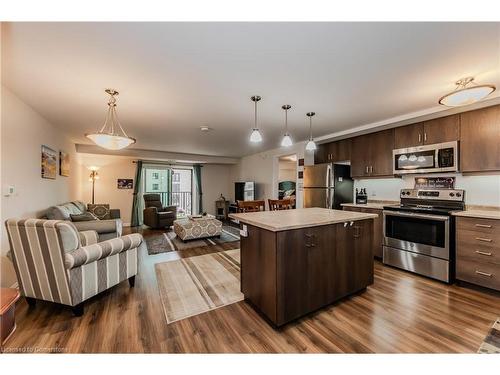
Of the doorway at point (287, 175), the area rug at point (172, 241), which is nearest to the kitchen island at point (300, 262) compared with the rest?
the area rug at point (172, 241)

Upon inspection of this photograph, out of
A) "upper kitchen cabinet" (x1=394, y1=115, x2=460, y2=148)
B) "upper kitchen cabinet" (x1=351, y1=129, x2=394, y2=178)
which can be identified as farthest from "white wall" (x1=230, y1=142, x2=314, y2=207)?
"upper kitchen cabinet" (x1=394, y1=115, x2=460, y2=148)

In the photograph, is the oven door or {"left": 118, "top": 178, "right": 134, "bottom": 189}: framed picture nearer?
the oven door

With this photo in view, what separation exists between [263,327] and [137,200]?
638 centimetres

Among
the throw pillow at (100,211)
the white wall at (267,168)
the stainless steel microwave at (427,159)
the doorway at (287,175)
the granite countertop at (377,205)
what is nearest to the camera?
the stainless steel microwave at (427,159)

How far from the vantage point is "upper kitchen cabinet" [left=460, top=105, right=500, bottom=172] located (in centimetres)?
257

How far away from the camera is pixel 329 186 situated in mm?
4266

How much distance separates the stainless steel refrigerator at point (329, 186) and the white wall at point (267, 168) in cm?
67

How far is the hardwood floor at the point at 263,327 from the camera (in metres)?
1.63

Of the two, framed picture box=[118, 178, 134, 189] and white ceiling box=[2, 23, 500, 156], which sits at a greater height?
white ceiling box=[2, 23, 500, 156]

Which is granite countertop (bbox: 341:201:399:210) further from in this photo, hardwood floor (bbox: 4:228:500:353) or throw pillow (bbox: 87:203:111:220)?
throw pillow (bbox: 87:203:111:220)

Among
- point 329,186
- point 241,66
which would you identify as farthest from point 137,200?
point 241,66

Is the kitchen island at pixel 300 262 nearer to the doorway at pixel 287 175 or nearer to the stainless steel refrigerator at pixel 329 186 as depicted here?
the stainless steel refrigerator at pixel 329 186

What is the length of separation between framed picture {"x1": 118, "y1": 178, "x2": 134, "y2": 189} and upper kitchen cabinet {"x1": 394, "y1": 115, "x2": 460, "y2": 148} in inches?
288
